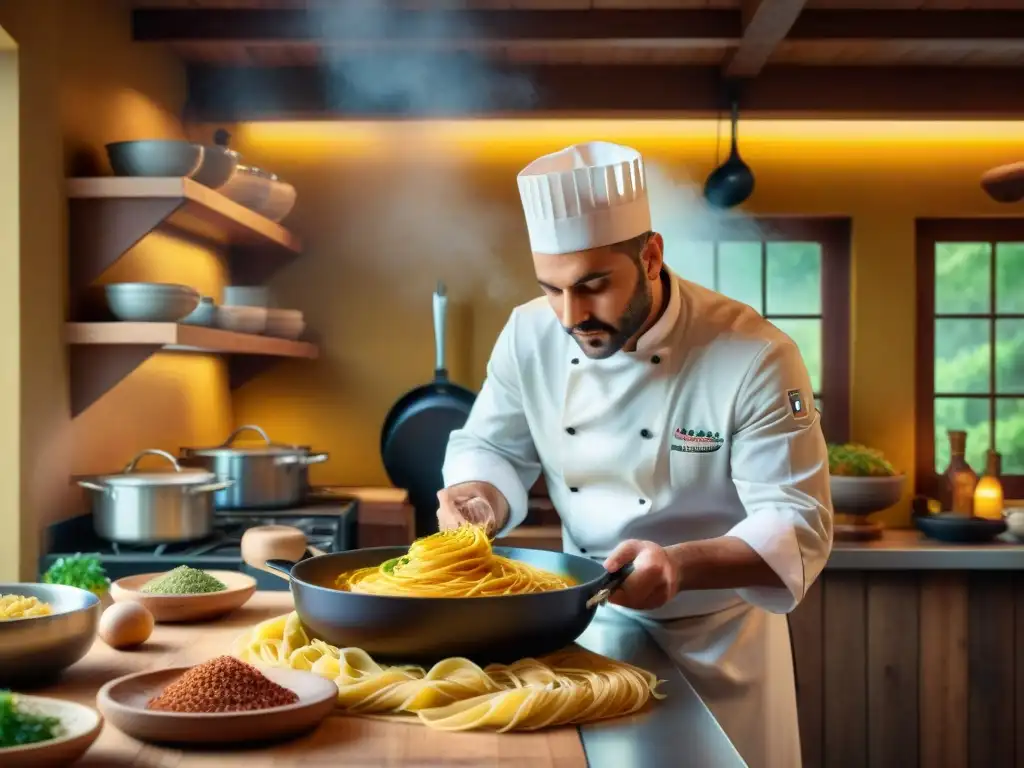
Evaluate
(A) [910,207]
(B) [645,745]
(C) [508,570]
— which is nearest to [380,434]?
(A) [910,207]

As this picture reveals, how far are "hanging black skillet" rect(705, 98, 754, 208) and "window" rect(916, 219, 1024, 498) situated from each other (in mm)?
766

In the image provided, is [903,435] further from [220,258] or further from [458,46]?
[220,258]

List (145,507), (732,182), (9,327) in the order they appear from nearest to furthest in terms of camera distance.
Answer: (9,327) < (145,507) < (732,182)

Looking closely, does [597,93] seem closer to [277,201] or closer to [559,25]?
[559,25]

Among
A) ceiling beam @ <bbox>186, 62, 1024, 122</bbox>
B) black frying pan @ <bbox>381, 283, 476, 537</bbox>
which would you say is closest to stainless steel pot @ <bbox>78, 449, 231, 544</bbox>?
black frying pan @ <bbox>381, 283, 476, 537</bbox>

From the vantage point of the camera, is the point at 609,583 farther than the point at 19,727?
Yes

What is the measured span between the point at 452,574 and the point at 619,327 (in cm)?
61

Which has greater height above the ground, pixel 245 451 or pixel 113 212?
pixel 113 212

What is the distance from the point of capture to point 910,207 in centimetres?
423

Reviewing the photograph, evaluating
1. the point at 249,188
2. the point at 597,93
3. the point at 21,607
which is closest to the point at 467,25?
the point at 597,93

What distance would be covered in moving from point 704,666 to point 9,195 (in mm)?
1870

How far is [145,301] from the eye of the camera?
2830 millimetres

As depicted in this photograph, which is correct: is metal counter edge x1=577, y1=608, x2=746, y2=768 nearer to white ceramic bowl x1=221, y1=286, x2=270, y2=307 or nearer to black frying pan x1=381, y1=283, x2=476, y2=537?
black frying pan x1=381, y1=283, x2=476, y2=537

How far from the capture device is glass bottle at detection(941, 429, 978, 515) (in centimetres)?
389
